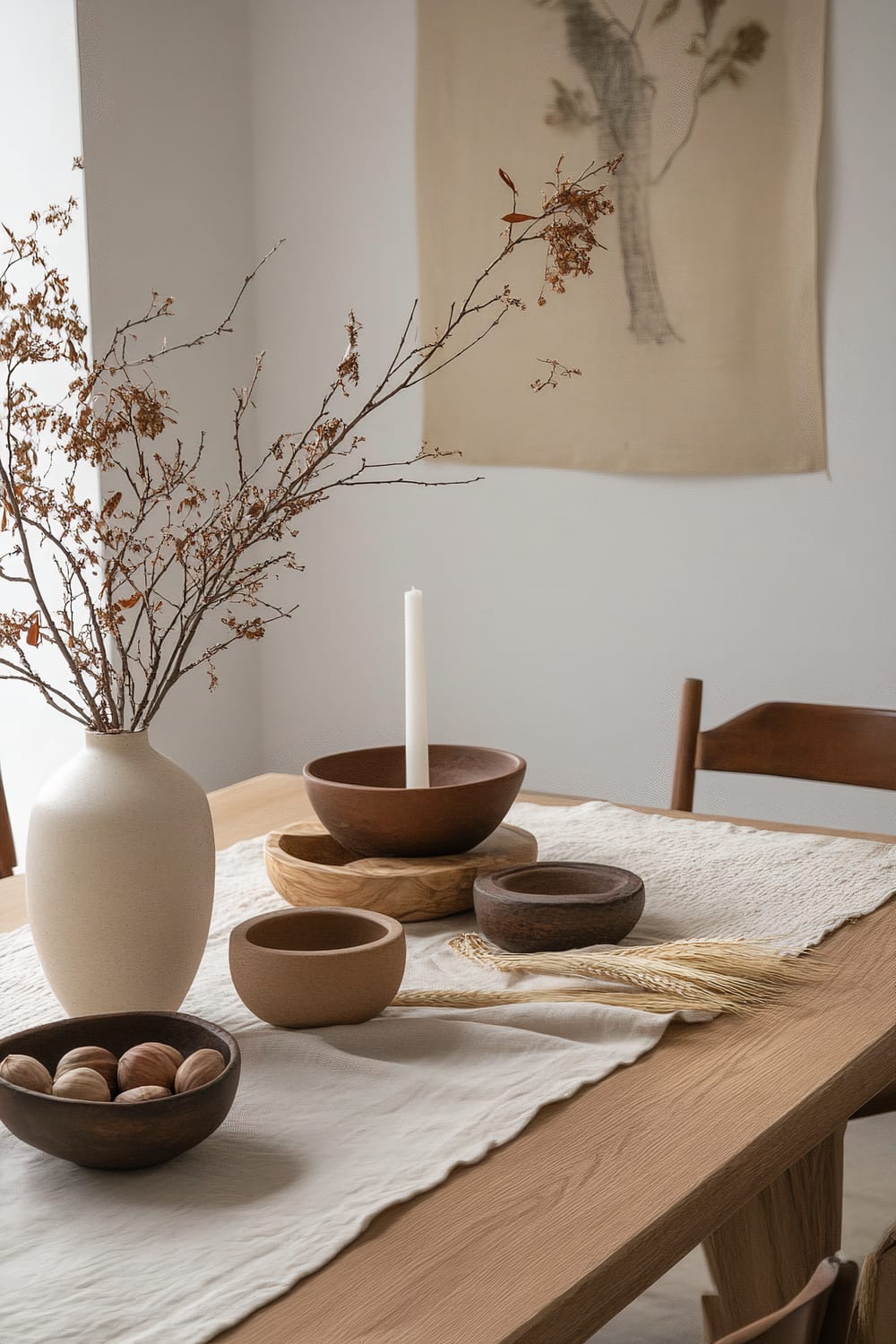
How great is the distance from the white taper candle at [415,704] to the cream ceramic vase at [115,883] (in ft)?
1.02

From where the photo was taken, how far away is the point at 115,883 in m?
0.94

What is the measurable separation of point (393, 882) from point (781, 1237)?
510mm

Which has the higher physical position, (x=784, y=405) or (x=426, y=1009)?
(x=784, y=405)

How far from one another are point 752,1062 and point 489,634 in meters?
2.32

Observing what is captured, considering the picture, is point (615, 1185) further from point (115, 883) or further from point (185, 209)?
point (185, 209)

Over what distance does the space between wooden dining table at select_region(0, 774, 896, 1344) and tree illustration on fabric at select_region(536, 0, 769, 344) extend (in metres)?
2.00

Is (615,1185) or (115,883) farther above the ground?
(115,883)

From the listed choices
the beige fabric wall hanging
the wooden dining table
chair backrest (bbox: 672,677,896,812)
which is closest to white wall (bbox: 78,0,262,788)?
the beige fabric wall hanging

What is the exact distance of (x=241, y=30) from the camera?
11.0 feet

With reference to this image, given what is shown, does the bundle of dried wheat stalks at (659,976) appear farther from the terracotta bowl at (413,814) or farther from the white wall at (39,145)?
the white wall at (39,145)

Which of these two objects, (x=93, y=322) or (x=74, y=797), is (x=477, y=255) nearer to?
(x=93, y=322)

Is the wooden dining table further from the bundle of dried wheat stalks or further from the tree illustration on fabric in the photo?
the tree illustration on fabric

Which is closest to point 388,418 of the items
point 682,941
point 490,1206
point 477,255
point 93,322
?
point 477,255

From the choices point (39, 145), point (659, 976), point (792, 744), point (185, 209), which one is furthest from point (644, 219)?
point (659, 976)
